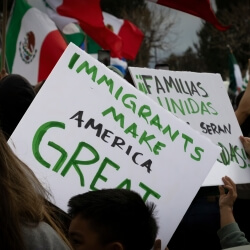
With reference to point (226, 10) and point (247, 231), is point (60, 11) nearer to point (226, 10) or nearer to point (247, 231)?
point (247, 231)

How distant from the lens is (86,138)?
2.40 meters

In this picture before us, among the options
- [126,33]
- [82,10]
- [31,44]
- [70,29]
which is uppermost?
[82,10]

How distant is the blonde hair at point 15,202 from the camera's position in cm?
164

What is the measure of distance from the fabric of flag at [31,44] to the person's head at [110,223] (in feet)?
16.2

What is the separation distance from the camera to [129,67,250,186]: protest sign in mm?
2986

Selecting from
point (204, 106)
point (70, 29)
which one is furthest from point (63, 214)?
point (70, 29)

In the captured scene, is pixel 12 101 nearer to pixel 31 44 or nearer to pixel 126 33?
pixel 31 44

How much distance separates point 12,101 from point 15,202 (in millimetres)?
1168

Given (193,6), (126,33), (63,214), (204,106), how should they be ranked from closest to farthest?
(63,214), (204,106), (193,6), (126,33)

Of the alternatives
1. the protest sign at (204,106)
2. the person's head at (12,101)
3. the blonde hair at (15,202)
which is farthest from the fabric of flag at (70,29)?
the blonde hair at (15,202)

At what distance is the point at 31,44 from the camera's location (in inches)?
283

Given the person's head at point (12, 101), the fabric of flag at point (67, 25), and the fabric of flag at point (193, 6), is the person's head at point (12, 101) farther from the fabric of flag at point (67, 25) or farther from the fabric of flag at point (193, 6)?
the fabric of flag at point (67, 25)

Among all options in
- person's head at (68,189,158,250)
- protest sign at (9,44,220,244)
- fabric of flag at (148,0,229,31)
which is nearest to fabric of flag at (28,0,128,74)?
fabric of flag at (148,0,229,31)

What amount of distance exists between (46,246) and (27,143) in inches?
24.8
